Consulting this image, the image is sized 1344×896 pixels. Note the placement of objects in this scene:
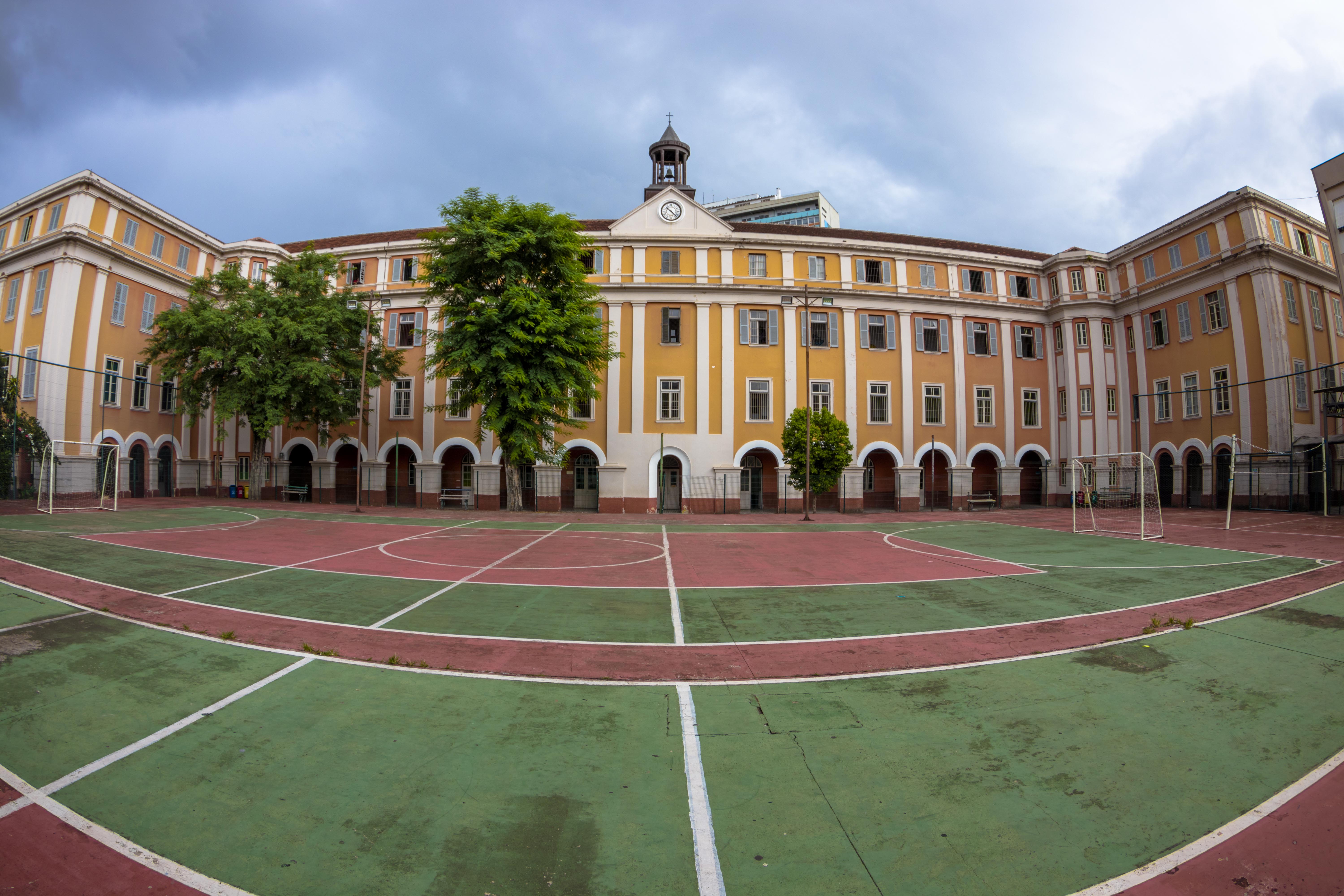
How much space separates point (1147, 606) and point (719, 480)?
24536mm

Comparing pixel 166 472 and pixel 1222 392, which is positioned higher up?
pixel 1222 392

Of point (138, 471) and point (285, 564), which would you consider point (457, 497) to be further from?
point (285, 564)

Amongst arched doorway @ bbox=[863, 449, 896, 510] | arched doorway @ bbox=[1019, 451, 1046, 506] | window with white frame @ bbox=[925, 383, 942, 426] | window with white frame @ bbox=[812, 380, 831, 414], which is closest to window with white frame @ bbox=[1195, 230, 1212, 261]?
arched doorway @ bbox=[1019, 451, 1046, 506]

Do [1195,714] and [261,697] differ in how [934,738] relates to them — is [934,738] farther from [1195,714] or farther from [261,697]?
[261,697]

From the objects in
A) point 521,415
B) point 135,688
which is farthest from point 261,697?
point 521,415

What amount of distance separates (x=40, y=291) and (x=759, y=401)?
135 ft

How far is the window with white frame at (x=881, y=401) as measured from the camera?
35.4m

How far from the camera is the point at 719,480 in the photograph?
110 feet

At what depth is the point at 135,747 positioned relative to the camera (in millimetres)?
4734

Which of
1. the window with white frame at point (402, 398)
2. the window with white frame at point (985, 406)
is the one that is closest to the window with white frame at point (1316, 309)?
the window with white frame at point (985, 406)

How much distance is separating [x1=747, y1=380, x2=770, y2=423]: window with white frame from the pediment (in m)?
9.31

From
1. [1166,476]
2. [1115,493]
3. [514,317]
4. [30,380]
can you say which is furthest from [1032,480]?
[30,380]

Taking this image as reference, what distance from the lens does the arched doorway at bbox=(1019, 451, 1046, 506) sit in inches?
1502

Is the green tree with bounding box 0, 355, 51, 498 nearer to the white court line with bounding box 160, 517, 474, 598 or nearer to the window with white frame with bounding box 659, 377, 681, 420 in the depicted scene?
Result: the white court line with bounding box 160, 517, 474, 598
